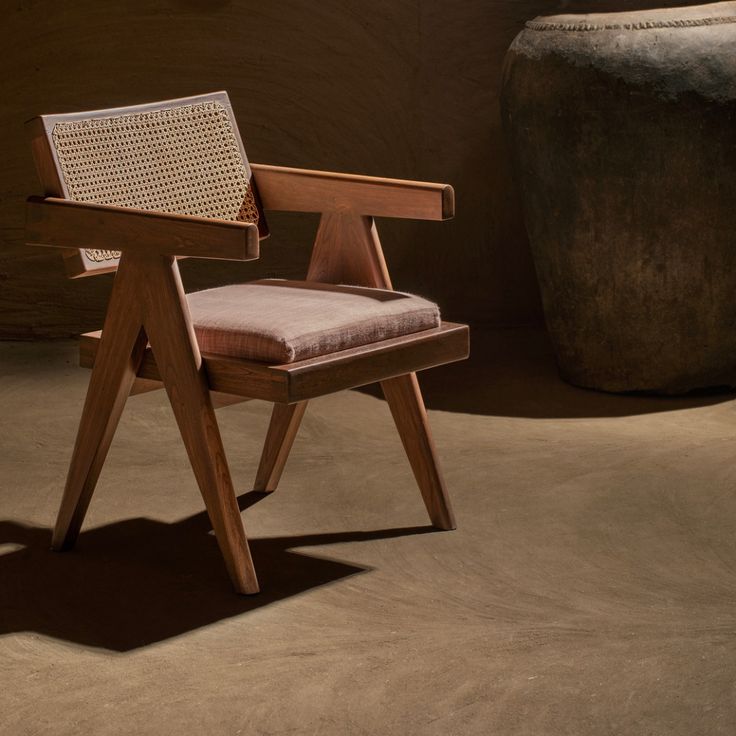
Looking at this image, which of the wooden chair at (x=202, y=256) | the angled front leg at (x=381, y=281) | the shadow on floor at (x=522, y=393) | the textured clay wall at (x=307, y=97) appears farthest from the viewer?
the textured clay wall at (x=307, y=97)

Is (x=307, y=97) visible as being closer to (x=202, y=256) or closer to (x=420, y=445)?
(x=420, y=445)

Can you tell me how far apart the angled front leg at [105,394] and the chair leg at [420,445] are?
0.55 m

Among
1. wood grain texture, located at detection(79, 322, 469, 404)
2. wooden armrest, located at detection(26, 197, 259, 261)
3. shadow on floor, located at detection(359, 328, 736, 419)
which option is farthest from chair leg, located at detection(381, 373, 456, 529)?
shadow on floor, located at detection(359, 328, 736, 419)

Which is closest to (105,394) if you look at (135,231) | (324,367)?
(135,231)

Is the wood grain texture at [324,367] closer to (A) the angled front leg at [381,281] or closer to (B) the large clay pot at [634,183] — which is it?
(A) the angled front leg at [381,281]

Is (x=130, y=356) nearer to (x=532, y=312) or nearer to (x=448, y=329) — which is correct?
(x=448, y=329)

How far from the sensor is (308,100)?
173 inches

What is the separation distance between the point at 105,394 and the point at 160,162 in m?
0.52

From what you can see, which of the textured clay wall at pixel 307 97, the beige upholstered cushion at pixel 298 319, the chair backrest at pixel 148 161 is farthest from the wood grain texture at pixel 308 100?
the beige upholstered cushion at pixel 298 319

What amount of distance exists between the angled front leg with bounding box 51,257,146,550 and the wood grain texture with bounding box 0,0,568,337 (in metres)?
1.86

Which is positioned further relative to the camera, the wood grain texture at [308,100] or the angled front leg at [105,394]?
the wood grain texture at [308,100]

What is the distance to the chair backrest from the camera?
2594 millimetres

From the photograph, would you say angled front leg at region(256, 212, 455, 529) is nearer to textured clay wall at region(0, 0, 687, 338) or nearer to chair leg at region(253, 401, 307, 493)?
chair leg at region(253, 401, 307, 493)

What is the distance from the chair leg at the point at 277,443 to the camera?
297cm
